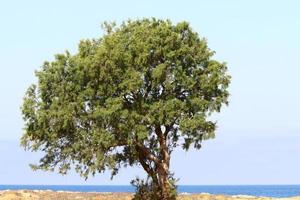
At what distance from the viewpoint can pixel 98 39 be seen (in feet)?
193

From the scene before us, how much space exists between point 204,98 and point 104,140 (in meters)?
9.20

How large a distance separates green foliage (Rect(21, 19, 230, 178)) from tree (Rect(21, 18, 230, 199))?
79 millimetres

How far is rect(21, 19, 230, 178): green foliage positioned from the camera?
55.2m

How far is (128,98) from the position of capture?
5653cm

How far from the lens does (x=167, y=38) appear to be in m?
56.3

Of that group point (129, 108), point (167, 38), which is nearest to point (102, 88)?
point (129, 108)

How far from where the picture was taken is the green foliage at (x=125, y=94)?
55.2 m

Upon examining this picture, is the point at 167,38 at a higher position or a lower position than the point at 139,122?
higher

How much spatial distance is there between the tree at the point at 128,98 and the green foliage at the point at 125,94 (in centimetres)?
8

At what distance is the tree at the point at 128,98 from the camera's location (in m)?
55.2

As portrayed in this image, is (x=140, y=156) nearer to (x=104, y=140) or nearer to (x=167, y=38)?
(x=104, y=140)

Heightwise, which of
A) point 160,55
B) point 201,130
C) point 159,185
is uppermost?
point 160,55

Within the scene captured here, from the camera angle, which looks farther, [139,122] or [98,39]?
[98,39]

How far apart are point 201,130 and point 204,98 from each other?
2.76 m
